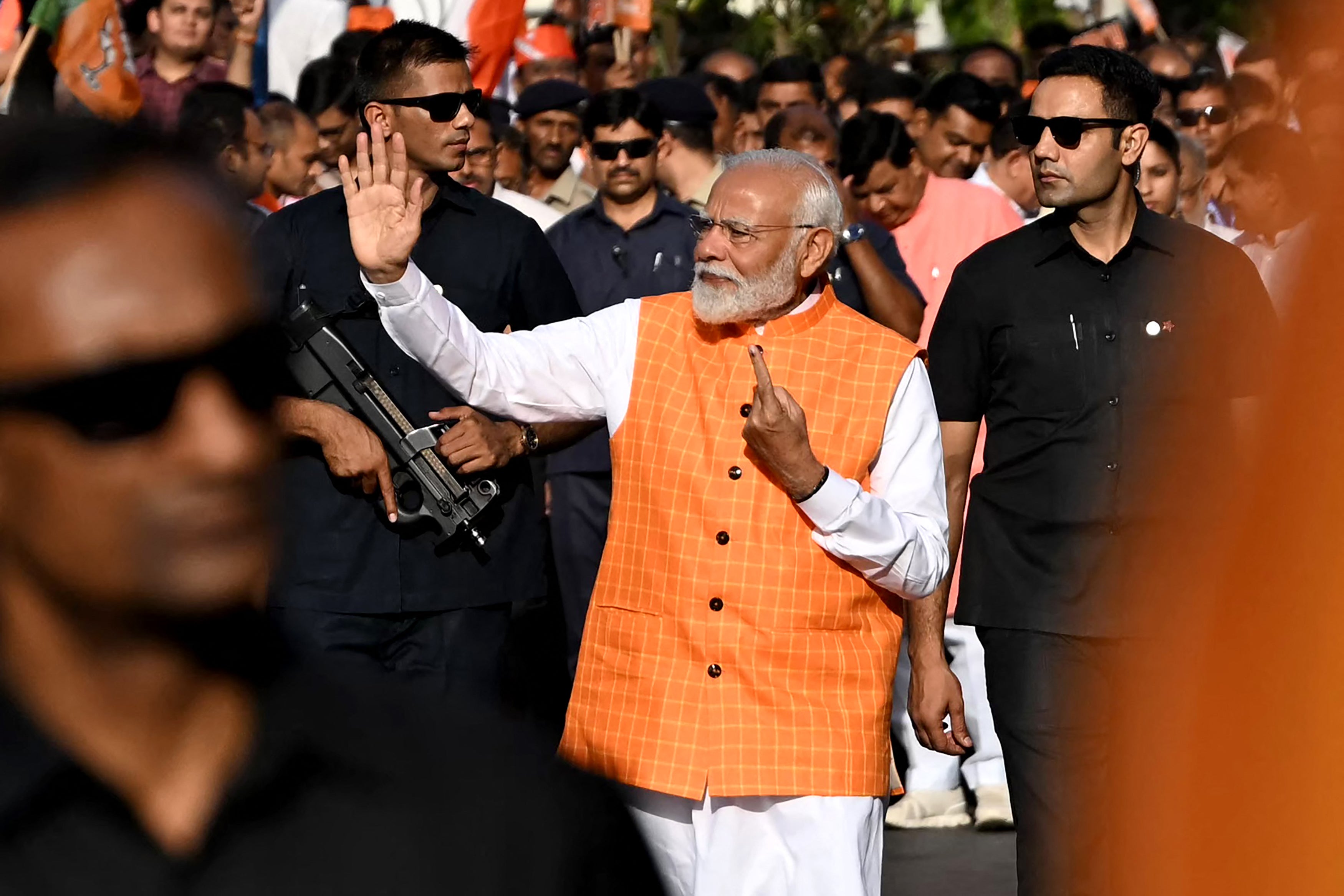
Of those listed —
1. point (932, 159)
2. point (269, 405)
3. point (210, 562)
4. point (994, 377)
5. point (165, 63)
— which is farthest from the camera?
point (932, 159)

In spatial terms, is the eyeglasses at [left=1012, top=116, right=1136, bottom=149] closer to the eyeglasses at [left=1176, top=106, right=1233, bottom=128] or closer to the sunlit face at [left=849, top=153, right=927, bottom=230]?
the sunlit face at [left=849, top=153, right=927, bottom=230]

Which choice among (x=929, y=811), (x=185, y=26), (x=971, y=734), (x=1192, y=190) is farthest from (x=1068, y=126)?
(x=185, y=26)

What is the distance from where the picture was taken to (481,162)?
969 cm

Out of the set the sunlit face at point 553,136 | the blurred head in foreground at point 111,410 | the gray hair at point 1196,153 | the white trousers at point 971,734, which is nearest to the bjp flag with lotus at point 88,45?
the sunlit face at point 553,136

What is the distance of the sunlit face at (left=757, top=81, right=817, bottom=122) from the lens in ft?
39.4

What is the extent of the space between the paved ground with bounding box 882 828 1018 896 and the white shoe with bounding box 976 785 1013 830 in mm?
47

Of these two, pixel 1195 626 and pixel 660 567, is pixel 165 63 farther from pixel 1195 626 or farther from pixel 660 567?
pixel 1195 626

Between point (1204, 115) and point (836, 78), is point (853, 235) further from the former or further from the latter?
point (836, 78)

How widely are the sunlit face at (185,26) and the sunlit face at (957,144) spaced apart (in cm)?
364

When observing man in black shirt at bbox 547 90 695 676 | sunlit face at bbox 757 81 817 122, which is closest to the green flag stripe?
man in black shirt at bbox 547 90 695 676

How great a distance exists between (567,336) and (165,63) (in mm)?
5838

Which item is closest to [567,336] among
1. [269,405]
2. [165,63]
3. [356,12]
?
[269,405]

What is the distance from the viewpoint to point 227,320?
139 cm

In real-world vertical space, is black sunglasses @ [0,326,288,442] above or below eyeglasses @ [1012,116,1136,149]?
below
